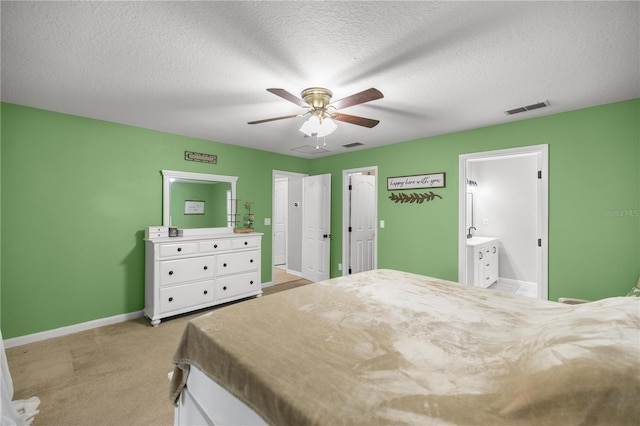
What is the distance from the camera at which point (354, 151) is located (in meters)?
4.98

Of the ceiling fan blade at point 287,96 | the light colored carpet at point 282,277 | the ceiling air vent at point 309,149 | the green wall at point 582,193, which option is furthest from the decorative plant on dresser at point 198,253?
the green wall at point 582,193

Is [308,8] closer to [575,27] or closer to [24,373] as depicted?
[575,27]

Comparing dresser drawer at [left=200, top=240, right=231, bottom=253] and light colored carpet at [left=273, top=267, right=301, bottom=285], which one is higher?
dresser drawer at [left=200, top=240, right=231, bottom=253]

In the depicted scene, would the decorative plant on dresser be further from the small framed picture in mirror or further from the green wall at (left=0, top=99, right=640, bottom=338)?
the green wall at (left=0, top=99, right=640, bottom=338)

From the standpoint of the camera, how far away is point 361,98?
201 cm

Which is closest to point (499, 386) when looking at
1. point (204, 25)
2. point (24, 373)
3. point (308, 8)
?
point (308, 8)

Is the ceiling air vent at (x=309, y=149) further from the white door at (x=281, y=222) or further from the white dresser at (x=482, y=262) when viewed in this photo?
the white dresser at (x=482, y=262)

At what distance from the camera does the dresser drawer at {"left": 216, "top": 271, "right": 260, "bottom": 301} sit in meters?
3.93

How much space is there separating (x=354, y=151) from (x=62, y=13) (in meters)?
3.99

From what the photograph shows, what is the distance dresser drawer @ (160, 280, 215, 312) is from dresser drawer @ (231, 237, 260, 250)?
59 cm

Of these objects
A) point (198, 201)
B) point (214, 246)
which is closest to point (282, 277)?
point (214, 246)

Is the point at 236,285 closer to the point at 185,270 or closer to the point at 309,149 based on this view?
the point at 185,270

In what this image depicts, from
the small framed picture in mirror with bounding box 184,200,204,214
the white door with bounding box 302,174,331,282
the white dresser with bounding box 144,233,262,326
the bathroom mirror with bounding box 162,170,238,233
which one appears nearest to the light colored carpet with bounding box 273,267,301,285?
the white door with bounding box 302,174,331,282

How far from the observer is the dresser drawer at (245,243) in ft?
13.5
